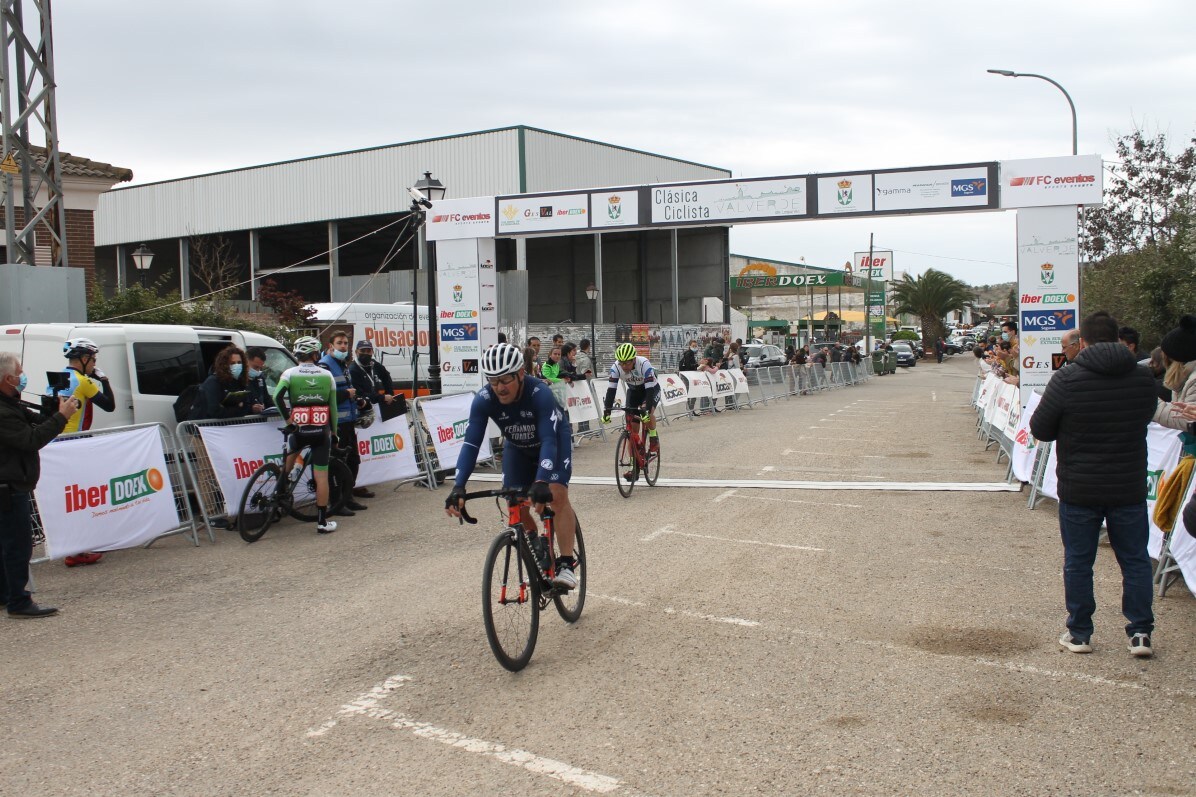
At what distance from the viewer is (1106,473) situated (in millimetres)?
5246

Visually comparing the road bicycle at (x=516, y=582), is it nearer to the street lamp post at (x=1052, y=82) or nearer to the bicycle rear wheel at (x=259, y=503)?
the bicycle rear wheel at (x=259, y=503)

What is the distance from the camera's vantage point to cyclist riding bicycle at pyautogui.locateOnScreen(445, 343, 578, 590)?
17.8 feet

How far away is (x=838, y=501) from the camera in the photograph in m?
10.6

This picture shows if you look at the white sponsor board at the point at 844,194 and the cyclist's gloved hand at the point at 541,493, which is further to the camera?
the white sponsor board at the point at 844,194

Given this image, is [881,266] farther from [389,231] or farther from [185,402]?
[185,402]

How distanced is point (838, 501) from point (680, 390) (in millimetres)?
11024

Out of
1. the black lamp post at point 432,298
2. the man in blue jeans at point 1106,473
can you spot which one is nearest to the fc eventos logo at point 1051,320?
the black lamp post at point 432,298

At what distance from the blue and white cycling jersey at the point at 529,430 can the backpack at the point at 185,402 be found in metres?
5.21

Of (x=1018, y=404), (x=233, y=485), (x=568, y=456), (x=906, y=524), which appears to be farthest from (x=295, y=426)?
(x=1018, y=404)

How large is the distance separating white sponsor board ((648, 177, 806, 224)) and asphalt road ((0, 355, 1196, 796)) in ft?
29.2

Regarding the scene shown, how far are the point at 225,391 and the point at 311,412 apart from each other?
1.22m

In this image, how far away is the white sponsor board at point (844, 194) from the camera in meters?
16.3

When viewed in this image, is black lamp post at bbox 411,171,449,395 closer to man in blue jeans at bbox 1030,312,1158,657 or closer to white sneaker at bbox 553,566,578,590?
white sneaker at bbox 553,566,578,590

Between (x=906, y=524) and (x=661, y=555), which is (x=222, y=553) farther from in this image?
(x=906, y=524)
